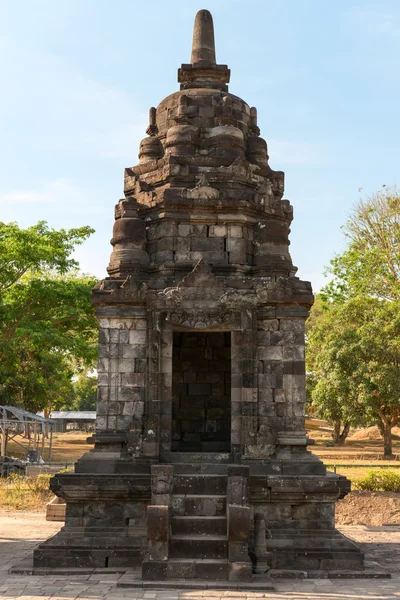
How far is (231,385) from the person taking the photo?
1070cm

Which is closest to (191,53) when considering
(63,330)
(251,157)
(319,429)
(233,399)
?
(251,157)

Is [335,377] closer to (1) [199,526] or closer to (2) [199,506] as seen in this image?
(2) [199,506]

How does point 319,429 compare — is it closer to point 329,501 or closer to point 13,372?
point 13,372

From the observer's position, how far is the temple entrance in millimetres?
12844

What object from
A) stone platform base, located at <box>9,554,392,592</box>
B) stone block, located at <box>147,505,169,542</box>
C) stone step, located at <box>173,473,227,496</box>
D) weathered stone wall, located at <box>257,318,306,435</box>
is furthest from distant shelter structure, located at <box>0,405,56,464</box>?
stone block, located at <box>147,505,169,542</box>

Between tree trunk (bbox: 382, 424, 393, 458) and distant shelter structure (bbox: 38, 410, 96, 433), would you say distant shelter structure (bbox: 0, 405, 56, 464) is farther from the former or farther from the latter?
distant shelter structure (bbox: 38, 410, 96, 433)

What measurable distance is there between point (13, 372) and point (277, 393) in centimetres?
2198

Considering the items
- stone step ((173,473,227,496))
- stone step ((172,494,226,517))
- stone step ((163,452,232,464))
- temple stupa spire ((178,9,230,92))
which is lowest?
stone step ((172,494,226,517))

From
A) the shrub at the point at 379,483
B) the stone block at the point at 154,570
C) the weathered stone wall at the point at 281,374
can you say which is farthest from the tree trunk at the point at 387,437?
the stone block at the point at 154,570

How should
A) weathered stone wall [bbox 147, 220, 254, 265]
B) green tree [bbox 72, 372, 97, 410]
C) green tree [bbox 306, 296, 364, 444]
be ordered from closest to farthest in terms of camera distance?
weathered stone wall [bbox 147, 220, 254, 265] → green tree [bbox 306, 296, 364, 444] → green tree [bbox 72, 372, 97, 410]

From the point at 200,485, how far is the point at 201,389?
3.36 m

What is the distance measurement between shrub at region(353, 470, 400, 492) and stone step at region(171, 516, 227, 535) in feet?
29.8

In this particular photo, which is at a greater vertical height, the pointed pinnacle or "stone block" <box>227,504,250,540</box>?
the pointed pinnacle

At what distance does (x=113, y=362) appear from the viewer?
1073 centimetres
